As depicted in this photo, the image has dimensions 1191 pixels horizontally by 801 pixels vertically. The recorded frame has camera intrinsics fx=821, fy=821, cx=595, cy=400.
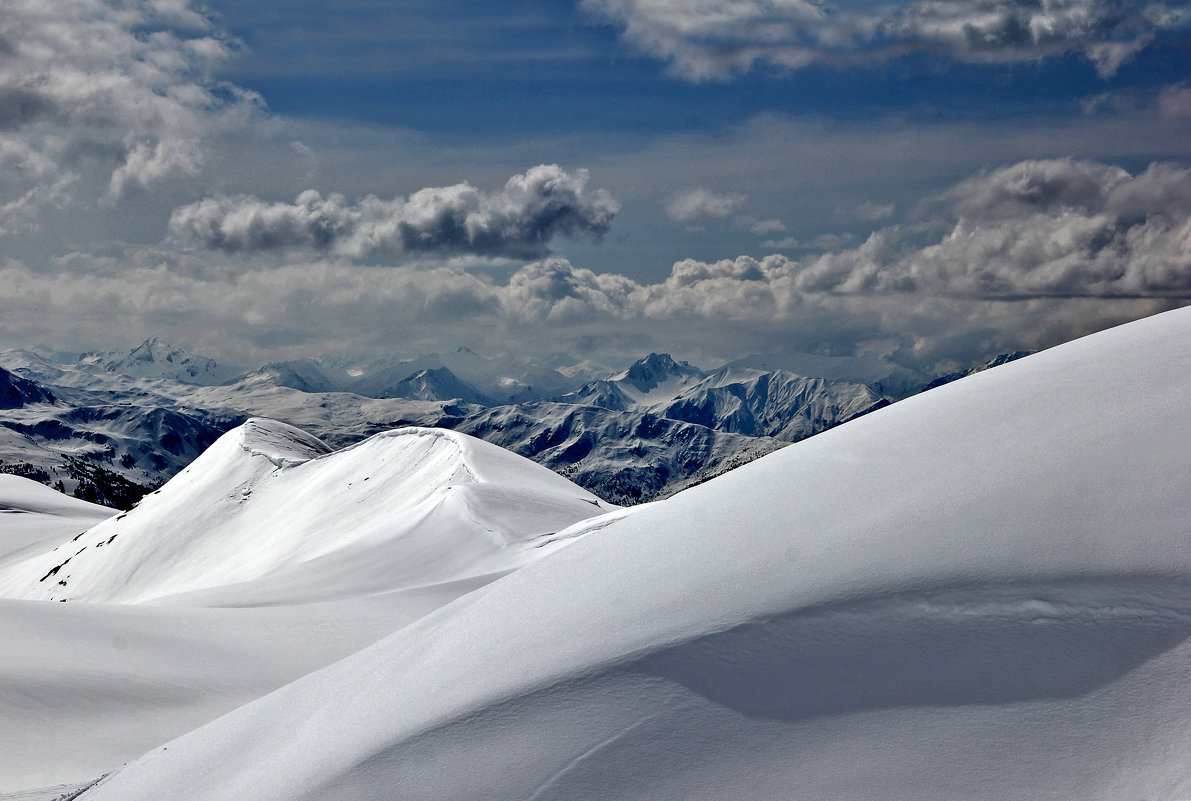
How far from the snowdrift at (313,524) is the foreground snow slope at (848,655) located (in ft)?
86.7

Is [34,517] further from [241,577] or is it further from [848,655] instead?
[848,655]

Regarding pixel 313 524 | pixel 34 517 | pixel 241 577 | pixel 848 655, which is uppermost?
pixel 848 655

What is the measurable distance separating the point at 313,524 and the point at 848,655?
69678 millimetres

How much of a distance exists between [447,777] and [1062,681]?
7119 mm

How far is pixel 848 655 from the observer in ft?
32.7

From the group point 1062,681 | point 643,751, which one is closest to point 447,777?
point 643,751

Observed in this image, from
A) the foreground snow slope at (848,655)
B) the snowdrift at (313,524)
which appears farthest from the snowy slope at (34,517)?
the foreground snow slope at (848,655)

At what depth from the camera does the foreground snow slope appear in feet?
29.0

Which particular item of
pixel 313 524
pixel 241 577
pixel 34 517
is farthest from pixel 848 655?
pixel 34 517

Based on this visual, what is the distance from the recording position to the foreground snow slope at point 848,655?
8.84 meters

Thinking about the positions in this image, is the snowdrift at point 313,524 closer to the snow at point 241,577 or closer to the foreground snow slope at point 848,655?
the snow at point 241,577

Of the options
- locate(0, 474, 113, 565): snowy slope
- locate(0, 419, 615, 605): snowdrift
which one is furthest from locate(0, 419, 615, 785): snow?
locate(0, 474, 113, 565): snowy slope

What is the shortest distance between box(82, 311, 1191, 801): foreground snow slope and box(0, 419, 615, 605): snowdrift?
26.4 metres

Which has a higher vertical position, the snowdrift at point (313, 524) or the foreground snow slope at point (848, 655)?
the foreground snow slope at point (848, 655)
